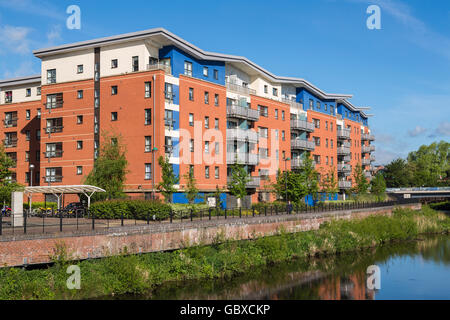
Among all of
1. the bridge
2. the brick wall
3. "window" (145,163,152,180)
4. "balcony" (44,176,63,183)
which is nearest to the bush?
the brick wall

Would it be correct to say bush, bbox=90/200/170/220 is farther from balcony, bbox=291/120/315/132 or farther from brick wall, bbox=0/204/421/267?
balcony, bbox=291/120/315/132

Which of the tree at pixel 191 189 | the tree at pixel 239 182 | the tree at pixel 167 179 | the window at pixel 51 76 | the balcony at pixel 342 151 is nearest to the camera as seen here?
the tree at pixel 167 179

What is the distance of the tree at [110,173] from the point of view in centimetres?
4050

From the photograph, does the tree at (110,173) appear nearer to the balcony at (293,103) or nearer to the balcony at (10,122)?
the balcony at (10,122)

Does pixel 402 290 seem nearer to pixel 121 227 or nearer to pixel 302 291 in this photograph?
pixel 302 291

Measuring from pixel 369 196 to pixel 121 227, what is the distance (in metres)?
55.2

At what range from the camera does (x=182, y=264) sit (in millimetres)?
24578

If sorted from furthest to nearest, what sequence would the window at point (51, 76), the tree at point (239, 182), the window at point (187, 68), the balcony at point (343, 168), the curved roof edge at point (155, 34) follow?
1. the balcony at point (343, 168)
2. the window at point (51, 76)
3. the window at point (187, 68)
4. the tree at point (239, 182)
5. the curved roof edge at point (155, 34)

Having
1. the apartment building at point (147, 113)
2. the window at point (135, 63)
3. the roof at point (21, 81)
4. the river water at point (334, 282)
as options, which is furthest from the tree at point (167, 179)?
the roof at point (21, 81)

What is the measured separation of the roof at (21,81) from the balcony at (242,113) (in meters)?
21.6

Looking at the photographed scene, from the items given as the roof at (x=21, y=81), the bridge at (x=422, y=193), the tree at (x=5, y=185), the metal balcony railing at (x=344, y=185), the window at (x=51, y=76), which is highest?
the roof at (x=21, y=81)

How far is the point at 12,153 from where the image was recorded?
2194 inches

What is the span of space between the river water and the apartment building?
1735 cm

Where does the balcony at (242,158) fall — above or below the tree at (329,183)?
above
